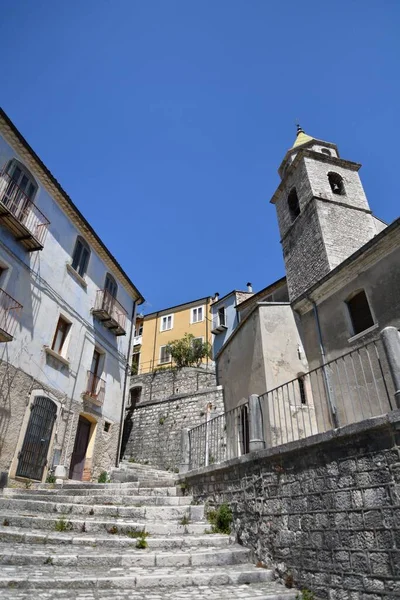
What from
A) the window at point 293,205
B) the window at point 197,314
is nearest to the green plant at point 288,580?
the window at point 293,205

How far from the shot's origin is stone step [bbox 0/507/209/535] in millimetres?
5578

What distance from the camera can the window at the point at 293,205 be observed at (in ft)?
53.7

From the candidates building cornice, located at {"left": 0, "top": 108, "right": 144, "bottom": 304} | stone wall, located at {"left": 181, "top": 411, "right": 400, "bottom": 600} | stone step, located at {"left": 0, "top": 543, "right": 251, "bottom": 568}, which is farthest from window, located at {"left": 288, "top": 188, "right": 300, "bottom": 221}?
stone step, located at {"left": 0, "top": 543, "right": 251, "bottom": 568}

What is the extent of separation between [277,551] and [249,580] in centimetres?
56

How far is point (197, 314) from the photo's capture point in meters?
33.4

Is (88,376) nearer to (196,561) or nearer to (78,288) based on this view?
(78,288)

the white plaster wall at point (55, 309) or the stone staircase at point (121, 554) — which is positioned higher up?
the white plaster wall at point (55, 309)

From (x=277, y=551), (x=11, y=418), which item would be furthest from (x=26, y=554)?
(x=11, y=418)

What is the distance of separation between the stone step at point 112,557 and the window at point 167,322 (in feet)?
95.7

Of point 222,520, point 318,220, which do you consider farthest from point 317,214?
point 222,520

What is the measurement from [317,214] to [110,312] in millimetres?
9843

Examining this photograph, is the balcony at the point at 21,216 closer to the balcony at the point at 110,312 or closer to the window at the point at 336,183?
the balcony at the point at 110,312

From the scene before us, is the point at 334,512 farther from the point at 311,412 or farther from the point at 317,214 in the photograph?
the point at 317,214

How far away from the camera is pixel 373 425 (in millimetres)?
4023
